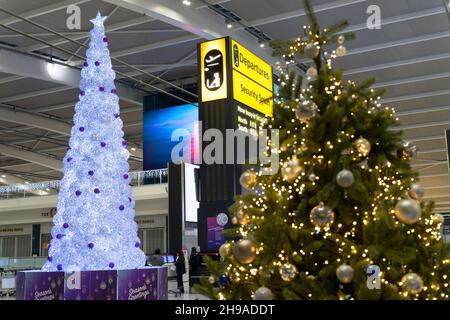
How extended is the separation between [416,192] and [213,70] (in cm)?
795

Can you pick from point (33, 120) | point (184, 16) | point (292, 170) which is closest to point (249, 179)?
point (292, 170)

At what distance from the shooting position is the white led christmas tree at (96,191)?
287 inches

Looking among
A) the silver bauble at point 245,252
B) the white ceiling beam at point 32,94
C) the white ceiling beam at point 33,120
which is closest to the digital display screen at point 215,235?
the silver bauble at point 245,252

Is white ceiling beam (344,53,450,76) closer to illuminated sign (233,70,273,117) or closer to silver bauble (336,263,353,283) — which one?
illuminated sign (233,70,273,117)

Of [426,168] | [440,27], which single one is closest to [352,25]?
[440,27]

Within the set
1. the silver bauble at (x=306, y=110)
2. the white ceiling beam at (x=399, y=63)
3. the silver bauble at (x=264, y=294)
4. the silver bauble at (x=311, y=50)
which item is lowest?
the silver bauble at (x=264, y=294)

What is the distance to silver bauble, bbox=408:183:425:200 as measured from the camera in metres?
2.91

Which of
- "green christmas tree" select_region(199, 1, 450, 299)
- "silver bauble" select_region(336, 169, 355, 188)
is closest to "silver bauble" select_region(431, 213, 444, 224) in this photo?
"green christmas tree" select_region(199, 1, 450, 299)

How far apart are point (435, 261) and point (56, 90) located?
18.2m

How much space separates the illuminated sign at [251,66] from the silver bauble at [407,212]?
7982 millimetres

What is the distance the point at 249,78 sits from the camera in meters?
10.9

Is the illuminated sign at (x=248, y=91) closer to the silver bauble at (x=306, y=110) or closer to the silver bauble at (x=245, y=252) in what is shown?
the silver bauble at (x=306, y=110)

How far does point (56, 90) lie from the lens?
753 inches

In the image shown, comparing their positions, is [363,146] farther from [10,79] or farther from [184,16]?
[10,79]
